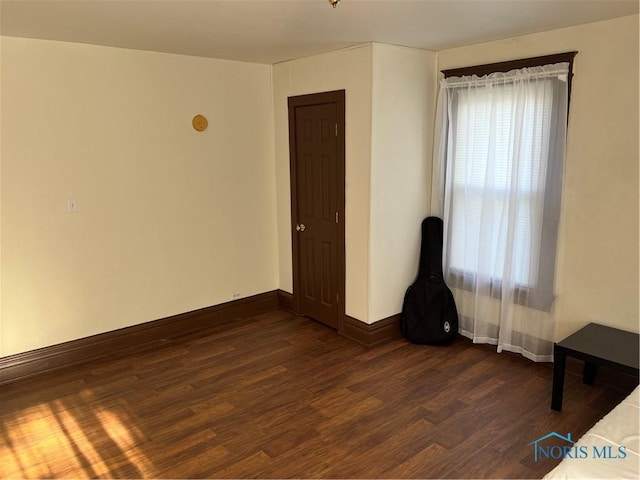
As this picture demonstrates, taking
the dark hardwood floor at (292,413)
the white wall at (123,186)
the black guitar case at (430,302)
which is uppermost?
the white wall at (123,186)

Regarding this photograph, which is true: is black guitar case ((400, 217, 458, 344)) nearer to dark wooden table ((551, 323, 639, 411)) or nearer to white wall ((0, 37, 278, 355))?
dark wooden table ((551, 323, 639, 411))

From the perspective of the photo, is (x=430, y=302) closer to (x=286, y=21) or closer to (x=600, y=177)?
(x=600, y=177)

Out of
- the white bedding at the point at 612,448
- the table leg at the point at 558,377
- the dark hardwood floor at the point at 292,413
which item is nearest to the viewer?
the white bedding at the point at 612,448

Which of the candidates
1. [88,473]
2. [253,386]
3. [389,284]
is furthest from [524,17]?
[88,473]

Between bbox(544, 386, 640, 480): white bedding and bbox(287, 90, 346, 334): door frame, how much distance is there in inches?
89.8

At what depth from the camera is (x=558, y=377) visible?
301 centimetres

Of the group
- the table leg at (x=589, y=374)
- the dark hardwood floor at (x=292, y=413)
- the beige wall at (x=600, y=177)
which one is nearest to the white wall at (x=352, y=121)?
the dark hardwood floor at (x=292, y=413)

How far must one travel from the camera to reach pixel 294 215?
4.65m

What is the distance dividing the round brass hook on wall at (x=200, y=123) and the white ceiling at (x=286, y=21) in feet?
1.96

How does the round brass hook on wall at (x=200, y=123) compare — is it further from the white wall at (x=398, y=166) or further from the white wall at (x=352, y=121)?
the white wall at (x=398, y=166)

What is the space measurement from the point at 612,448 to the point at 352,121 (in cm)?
274

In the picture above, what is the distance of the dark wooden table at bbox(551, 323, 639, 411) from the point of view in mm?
2807

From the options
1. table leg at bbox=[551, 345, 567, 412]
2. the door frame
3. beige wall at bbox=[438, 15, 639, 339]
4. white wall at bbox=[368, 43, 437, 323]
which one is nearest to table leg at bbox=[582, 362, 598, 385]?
beige wall at bbox=[438, 15, 639, 339]

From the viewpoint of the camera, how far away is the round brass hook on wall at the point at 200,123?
4.18m
